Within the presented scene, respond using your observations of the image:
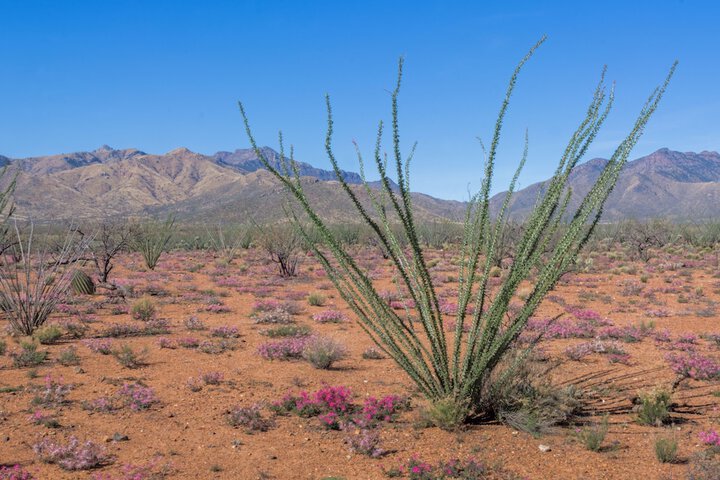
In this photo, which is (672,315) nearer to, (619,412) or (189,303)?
(619,412)

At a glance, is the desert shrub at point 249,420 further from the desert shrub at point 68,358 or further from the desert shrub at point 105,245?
the desert shrub at point 105,245

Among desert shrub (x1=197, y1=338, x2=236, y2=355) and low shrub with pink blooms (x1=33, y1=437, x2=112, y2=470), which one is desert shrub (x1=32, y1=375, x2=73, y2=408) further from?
desert shrub (x1=197, y1=338, x2=236, y2=355)

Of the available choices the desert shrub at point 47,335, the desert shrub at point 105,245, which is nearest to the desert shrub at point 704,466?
the desert shrub at point 47,335

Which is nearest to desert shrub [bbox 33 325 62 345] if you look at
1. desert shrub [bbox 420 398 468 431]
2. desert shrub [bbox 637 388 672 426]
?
desert shrub [bbox 420 398 468 431]

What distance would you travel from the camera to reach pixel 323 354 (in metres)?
9.09

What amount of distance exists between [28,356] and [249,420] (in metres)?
4.97

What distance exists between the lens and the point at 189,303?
53.8ft

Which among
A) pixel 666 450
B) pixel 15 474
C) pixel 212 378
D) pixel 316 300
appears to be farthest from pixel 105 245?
pixel 666 450

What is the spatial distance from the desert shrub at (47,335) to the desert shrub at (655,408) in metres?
10.7

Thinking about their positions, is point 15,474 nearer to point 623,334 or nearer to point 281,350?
point 281,350

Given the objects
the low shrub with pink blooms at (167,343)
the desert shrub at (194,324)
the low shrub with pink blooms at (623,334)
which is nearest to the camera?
the low shrub with pink blooms at (167,343)

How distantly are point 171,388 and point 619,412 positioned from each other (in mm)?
6515

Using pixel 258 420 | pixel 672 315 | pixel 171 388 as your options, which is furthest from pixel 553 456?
pixel 672 315

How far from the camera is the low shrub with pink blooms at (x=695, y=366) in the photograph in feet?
26.9
